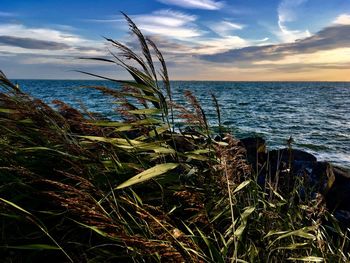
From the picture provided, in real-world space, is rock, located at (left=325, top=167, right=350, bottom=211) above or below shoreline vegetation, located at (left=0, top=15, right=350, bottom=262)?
below

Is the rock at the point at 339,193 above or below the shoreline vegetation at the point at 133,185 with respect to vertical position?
below

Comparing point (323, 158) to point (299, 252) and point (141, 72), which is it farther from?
point (141, 72)

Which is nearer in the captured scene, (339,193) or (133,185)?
(133,185)

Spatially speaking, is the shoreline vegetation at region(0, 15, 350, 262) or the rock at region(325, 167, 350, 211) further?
the rock at region(325, 167, 350, 211)

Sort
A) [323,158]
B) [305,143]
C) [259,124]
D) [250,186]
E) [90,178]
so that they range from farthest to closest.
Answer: [259,124] < [305,143] < [323,158] < [250,186] < [90,178]

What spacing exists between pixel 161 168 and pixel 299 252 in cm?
150

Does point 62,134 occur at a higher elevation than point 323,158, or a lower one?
higher

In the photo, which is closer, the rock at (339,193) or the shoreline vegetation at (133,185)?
the shoreline vegetation at (133,185)

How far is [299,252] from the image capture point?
2936mm

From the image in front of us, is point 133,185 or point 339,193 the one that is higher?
point 133,185

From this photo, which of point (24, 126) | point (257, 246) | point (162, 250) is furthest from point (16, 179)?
point (257, 246)

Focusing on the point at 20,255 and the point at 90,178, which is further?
the point at 20,255

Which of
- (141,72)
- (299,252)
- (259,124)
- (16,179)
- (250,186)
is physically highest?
(141,72)

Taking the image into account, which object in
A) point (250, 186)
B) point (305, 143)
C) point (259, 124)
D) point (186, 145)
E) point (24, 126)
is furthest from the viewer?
point (259, 124)
